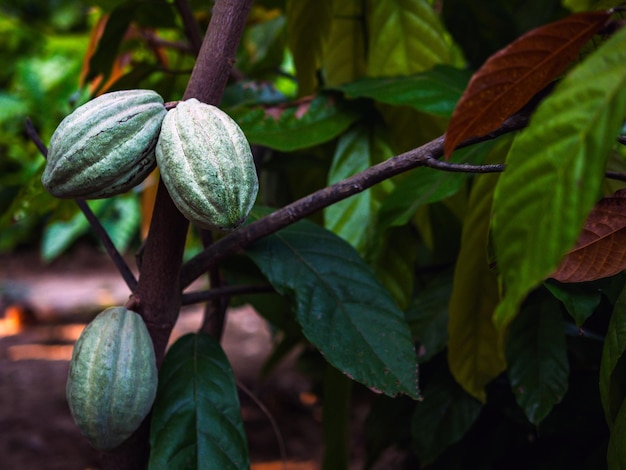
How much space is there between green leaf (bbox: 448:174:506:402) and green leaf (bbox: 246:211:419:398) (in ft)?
0.51

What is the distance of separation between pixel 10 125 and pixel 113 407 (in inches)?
182

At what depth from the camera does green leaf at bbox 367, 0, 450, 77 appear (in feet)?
3.57

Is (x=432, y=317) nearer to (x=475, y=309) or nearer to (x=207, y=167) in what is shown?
(x=475, y=309)

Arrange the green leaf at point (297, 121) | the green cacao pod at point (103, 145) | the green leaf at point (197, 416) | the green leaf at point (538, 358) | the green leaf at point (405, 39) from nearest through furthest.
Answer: the green cacao pod at point (103, 145) < the green leaf at point (197, 416) < the green leaf at point (538, 358) < the green leaf at point (297, 121) < the green leaf at point (405, 39)

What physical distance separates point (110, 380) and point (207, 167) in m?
0.25

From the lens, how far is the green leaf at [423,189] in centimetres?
86

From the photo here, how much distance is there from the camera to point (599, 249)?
0.60m

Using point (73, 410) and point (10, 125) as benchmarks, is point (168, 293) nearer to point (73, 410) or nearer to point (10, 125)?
point (73, 410)

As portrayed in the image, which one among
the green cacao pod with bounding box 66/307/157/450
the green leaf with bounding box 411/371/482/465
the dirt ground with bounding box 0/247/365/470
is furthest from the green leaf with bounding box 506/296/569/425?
the dirt ground with bounding box 0/247/365/470

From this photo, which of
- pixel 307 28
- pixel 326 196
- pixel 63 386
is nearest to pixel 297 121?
pixel 307 28

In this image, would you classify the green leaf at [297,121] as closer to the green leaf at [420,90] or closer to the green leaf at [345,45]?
the green leaf at [420,90]

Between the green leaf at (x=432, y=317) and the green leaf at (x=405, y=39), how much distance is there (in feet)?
1.19

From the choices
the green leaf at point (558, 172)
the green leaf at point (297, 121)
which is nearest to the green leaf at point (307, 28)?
the green leaf at point (297, 121)

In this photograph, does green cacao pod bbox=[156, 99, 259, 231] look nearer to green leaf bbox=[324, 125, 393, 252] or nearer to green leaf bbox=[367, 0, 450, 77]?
green leaf bbox=[324, 125, 393, 252]
